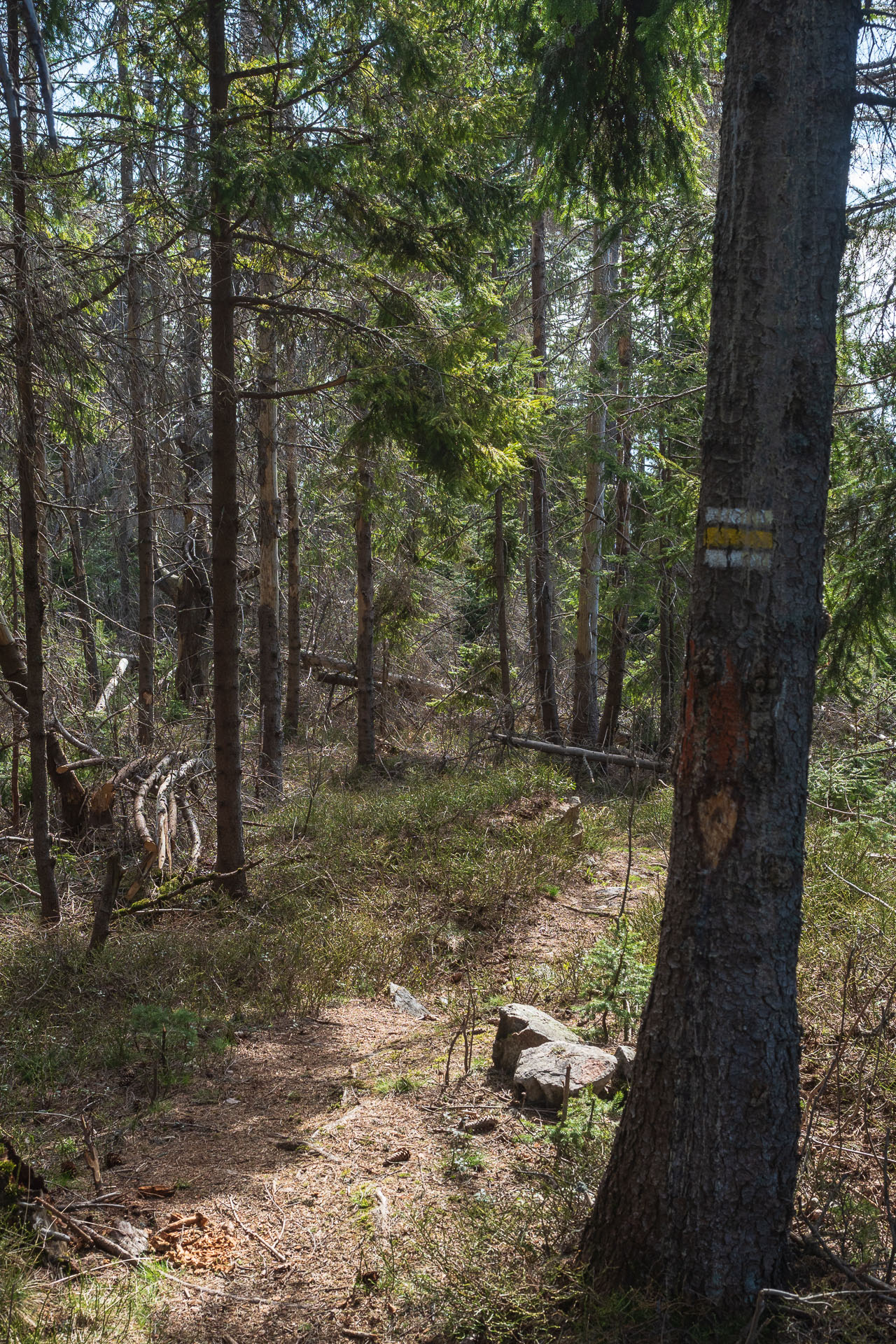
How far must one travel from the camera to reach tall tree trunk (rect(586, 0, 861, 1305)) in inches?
105

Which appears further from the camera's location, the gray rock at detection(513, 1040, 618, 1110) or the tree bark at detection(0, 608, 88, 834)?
the tree bark at detection(0, 608, 88, 834)

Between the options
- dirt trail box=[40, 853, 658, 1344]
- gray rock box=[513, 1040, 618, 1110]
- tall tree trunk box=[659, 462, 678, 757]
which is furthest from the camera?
tall tree trunk box=[659, 462, 678, 757]

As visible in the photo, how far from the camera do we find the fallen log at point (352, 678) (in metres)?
17.8

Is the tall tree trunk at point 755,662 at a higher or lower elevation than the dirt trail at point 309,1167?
higher

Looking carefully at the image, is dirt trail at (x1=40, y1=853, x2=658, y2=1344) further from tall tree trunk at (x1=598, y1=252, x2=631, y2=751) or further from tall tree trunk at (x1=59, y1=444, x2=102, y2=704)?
tall tree trunk at (x1=598, y1=252, x2=631, y2=751)

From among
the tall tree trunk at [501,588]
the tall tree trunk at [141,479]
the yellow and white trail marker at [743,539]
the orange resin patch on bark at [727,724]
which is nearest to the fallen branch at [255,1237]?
the orange resin patch on bark at [727,724]

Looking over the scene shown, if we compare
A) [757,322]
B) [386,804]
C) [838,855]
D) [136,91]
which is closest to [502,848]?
[386,804]

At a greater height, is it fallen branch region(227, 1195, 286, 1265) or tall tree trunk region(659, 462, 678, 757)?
tall tree trunk region(659, 462, 678, 757)

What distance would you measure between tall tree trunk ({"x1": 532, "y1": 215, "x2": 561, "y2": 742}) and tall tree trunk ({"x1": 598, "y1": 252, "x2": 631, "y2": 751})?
1092mm

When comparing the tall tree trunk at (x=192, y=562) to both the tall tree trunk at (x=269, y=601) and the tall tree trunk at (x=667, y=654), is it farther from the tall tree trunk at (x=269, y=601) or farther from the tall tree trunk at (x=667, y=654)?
the tall tree trunk at (x=667, y=654)

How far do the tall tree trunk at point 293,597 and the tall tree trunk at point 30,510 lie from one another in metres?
7.88

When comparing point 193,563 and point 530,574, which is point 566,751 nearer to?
point 530,574

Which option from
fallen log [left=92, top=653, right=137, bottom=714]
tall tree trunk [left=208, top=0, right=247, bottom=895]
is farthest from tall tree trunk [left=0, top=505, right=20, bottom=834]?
fallen log [left=92, top=653, right=137, bottom=714]

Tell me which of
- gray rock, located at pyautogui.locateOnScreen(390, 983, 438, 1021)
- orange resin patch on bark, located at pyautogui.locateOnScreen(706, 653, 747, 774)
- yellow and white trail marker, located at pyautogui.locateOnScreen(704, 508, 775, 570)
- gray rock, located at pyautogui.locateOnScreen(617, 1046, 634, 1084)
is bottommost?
gray rock, located at pyautogui.locateOnScreen(390, 983, 438, 1021)
